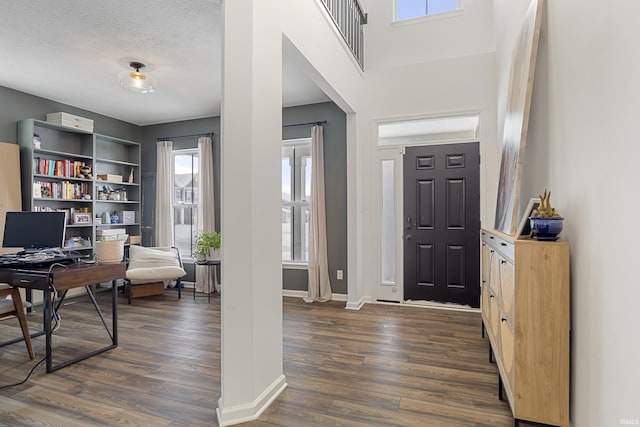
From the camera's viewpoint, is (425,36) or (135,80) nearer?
(135,80)

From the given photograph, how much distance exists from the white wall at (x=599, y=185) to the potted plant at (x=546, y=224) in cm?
9

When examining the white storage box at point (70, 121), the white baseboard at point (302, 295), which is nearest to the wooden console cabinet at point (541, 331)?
the white baseboard at point (302, 295)

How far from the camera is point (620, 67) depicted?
1262 millimetres

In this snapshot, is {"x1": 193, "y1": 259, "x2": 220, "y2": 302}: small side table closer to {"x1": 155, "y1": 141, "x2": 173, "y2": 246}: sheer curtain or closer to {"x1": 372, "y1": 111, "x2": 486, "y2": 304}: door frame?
{"x1": 155, "y1": 141, "x2": 173, "y2": 246}: sheer curtain

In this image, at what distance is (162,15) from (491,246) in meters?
3.18

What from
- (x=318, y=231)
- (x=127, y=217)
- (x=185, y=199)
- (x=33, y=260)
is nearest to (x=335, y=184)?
(x=318, y=231)

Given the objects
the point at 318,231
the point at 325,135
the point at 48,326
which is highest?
the point at 325,135

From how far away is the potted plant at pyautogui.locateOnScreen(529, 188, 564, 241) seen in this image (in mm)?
1625

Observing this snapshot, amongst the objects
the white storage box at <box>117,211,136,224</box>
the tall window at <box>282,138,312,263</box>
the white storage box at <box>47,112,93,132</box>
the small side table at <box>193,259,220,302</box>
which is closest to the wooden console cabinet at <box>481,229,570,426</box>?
the tall window at <box>282,138,312,263</box>

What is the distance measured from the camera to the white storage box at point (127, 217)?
5590mm

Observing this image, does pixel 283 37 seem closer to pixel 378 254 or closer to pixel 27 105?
pixel 378 254

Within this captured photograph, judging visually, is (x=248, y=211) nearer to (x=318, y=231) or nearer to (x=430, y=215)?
(x=318, y=231)

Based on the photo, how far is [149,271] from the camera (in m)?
→ 4.74

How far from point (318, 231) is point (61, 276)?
287 cm
